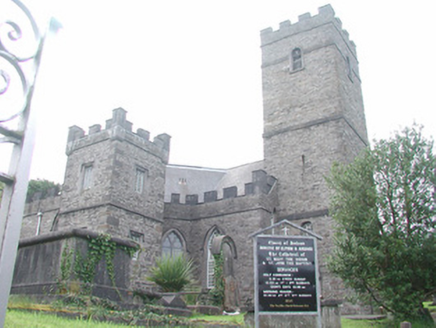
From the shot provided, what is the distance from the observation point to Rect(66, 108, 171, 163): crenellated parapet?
2145 centimetres

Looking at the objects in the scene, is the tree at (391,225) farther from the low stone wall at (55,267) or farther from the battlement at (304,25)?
the battlement at (304,25)

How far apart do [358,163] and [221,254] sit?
6.13 m

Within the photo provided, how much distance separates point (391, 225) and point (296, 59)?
48.9ft

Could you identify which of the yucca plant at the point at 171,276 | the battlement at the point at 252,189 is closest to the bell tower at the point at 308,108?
the battlement at the point at 252,189

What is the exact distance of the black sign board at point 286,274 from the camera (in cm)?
903

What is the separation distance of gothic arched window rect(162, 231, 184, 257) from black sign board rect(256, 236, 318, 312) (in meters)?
14.7

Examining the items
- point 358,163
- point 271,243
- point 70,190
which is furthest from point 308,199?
point 271,243

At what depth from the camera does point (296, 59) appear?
27.0m

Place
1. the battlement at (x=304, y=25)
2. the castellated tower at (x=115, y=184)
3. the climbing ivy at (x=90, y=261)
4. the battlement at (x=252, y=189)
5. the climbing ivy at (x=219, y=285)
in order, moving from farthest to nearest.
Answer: the battlement at (x=304, y=25) → the battlement at (x=252, y=189) → the castellated tower at (x=115, y=184) → the climbing ivy at (x=219, y=285) → the climbing ivy at (x=90, y=261)

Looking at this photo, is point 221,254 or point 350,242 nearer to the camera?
point 350,242

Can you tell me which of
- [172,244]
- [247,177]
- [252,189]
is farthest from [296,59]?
[172,244]

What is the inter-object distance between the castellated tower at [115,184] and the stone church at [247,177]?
51 millimetres

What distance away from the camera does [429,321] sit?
13.5 m

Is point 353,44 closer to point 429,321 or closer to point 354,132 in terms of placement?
point 354,132
